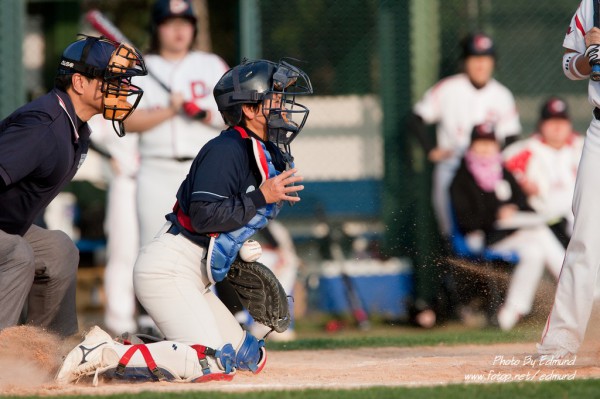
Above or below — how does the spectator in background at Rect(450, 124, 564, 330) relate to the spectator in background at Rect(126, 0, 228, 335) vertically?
below

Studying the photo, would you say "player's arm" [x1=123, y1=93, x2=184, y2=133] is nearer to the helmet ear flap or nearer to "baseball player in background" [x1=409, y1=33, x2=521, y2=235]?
the helmet ear flap

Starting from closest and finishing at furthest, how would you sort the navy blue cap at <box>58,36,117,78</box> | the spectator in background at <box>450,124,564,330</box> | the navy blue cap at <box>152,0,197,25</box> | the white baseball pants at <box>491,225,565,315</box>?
the navy blue cap at <box>58,36,117,78</box>, the navy blue cap at <box>152,0,197,25</box>, the white baseball pants at <box>491,225,565,315</box>, the spectator in background at <box>450,124,564,330</box>

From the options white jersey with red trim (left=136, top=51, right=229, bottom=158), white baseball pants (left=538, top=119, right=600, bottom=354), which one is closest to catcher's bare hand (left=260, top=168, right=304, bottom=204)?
white baseball pants (left=538, top=119, right=600, bottom=354)

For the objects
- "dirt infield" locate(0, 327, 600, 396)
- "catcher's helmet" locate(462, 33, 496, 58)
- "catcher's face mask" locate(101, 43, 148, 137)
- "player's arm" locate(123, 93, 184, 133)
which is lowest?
"dirt infield" locate(0, 327, 600, 396)

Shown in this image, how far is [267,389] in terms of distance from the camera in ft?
15.5

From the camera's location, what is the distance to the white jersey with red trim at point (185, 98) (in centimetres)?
784

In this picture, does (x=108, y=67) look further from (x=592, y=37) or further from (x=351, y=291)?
(x=351, y=291)

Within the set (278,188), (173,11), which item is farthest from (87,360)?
(173,11)

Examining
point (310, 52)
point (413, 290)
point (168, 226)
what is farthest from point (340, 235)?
point (168, 226)

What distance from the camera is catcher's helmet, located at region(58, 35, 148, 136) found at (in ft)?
18.3

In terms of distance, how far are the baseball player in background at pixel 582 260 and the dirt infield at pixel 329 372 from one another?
15cm

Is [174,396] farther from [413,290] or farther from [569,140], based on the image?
[569,140]

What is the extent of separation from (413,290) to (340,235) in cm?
88

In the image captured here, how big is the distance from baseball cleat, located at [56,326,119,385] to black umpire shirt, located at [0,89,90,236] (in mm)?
809
